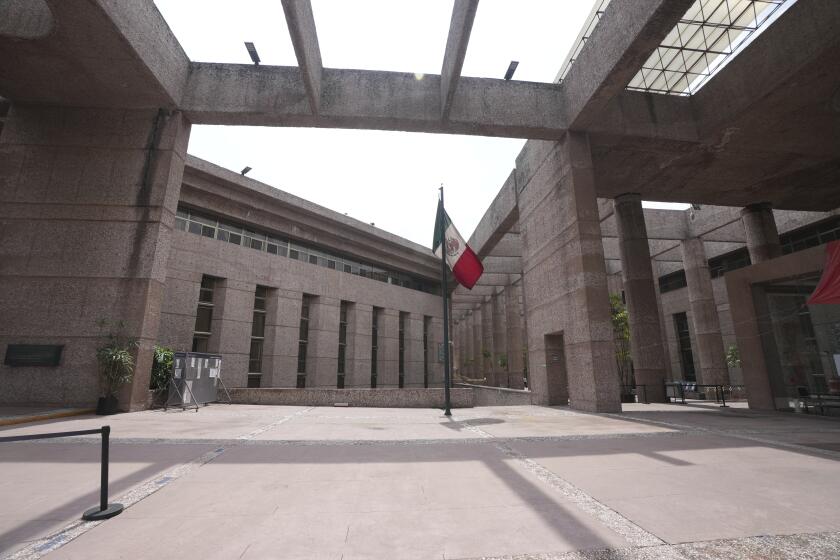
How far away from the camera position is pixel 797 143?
15859mm

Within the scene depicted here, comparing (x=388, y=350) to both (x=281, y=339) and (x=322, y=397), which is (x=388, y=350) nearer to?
(x=281, y=339)

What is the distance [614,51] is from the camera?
448 inches

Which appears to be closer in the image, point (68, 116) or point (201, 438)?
point (201, 438)

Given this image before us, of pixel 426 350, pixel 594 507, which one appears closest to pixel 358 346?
pixel 426 350

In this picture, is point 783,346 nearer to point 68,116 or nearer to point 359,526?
point 359,526

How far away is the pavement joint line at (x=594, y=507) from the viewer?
3090 millimetres

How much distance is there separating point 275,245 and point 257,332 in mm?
5489

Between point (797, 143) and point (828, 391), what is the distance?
10490mm

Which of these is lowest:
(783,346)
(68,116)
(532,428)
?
(532,428)

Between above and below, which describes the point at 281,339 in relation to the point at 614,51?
below

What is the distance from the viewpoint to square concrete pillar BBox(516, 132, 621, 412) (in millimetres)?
12672

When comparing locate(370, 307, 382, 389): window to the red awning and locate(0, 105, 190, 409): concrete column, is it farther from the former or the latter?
the red awning

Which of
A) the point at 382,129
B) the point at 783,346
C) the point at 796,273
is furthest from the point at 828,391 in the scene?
the point at 382,129

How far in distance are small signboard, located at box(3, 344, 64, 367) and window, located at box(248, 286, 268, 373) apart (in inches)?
399
